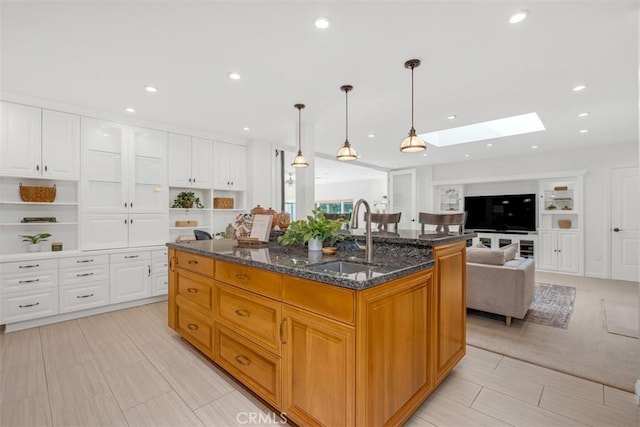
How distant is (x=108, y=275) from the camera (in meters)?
3.77

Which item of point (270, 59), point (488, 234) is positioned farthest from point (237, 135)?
point (488, 234)

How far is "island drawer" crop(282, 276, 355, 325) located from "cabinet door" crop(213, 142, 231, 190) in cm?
373

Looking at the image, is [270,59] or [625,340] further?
[625,340]

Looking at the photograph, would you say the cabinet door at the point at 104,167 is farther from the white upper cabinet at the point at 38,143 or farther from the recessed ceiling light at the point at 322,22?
the recessed ceiling light at the point at 322,22

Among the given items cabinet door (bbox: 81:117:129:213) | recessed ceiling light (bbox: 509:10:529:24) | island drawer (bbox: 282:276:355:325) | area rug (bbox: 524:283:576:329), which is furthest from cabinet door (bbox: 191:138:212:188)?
area rug (bbox: 524:283:576:329)

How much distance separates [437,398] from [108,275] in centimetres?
392

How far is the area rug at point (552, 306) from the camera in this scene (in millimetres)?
3394

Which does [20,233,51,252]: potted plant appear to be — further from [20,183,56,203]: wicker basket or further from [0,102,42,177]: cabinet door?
[0,102,42,177]: cabinet door

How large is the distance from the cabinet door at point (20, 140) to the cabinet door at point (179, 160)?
4.69 ft

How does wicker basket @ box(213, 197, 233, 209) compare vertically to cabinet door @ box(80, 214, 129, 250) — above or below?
above

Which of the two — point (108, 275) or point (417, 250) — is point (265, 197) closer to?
point (108, 275)

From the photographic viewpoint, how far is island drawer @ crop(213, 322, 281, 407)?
1.77 m

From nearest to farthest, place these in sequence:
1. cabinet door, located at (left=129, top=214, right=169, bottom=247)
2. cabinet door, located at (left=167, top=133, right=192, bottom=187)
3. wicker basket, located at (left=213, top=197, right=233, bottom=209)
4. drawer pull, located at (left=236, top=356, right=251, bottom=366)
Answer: drawer pull, located at (left=236, top=356, right=251, bottom=366) < cabinet door, located at (left=129, top=214, right=169, bottom=247) < cabinet door, located at (left=167, top=133, right=192, bottom=187) < wicker basket, located at (left=213, top=197, right=233, bottom=209)

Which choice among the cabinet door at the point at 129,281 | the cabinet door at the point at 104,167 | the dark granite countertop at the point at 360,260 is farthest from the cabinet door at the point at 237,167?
the dark granite countertop at the point at 360,260
